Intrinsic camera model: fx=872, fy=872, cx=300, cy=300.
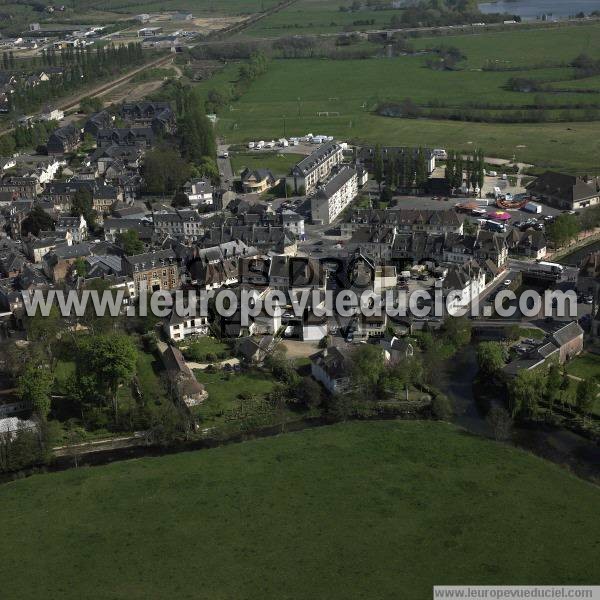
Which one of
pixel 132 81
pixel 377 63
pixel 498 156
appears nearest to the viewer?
pixel 498 156

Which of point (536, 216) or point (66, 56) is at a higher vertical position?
point (66, 56)

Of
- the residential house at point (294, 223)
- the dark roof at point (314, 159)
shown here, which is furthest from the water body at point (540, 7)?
the residential house at point (294, 223)

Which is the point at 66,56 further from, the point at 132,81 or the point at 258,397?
the point at 258,397

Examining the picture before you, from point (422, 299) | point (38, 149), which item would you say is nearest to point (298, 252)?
point (422, 299)

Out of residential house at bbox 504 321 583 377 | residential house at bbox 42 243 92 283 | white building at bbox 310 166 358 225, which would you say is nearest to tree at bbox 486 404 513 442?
residential house at bbox 504 321 583 377

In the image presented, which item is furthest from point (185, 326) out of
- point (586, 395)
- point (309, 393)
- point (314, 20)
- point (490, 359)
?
point (314, 20)

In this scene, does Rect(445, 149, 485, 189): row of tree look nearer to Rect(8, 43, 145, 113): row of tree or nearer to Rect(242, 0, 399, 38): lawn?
Rect(8, 43, 145, 113): row of tree

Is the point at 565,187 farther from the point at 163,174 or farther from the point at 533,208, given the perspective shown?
the point at 163,174
